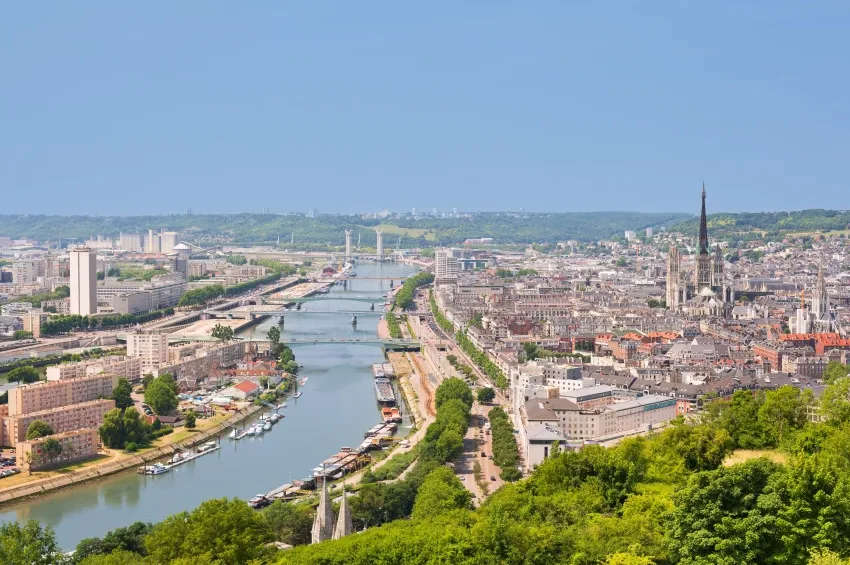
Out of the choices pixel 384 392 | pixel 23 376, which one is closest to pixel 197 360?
pixel 23 376

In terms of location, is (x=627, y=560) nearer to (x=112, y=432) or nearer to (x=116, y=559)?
(x=116, y=559)

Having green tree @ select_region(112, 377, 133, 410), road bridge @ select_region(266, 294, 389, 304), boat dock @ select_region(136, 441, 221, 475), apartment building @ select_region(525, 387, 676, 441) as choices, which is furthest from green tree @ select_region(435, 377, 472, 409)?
road bridge @ select_region(266, 294, 389, 304)

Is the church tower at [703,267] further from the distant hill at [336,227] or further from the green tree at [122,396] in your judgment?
the distant hill at [336,227]

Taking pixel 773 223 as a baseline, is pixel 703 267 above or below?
below

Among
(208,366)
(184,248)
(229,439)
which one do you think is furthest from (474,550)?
(184,248)

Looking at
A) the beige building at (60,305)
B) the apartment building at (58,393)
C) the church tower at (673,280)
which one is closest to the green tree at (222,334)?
the apartment building at (58,393)
